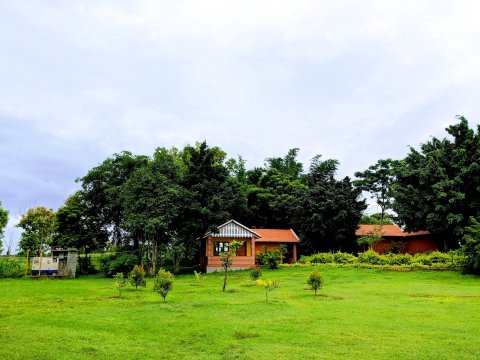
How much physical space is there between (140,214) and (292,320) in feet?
70.6

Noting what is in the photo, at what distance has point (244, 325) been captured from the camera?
10594 millimetres

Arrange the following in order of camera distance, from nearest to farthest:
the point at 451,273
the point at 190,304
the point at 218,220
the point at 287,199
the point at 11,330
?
the point at 11,330 < the point at 190,304 < the point at 451,273 < the point at 218,220 < the point at 287,199

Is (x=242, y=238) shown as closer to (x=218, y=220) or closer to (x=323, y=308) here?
(x=218, y=220)

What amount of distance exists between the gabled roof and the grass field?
49.9ft

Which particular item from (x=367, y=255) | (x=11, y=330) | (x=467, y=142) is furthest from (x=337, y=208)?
(x=11, y=330)

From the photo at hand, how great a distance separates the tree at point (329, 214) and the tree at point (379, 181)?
491 inches

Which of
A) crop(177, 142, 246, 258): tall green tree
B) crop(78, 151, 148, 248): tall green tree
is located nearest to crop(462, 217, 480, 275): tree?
crop(177, 142, 246, 258): tall green tree

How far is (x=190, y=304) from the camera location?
14062 millimetres

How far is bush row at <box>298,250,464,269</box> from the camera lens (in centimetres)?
2703

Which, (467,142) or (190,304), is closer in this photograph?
(190,304)

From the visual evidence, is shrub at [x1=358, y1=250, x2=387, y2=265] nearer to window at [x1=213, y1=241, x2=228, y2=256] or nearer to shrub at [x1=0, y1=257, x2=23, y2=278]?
window at [x1=213, y1=241, x2=228, y2=256]

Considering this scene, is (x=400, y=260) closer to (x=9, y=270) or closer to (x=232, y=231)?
(x=232, y=231)

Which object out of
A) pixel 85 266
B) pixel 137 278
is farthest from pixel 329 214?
pixel 85 266

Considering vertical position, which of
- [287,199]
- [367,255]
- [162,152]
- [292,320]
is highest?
[162,152]
